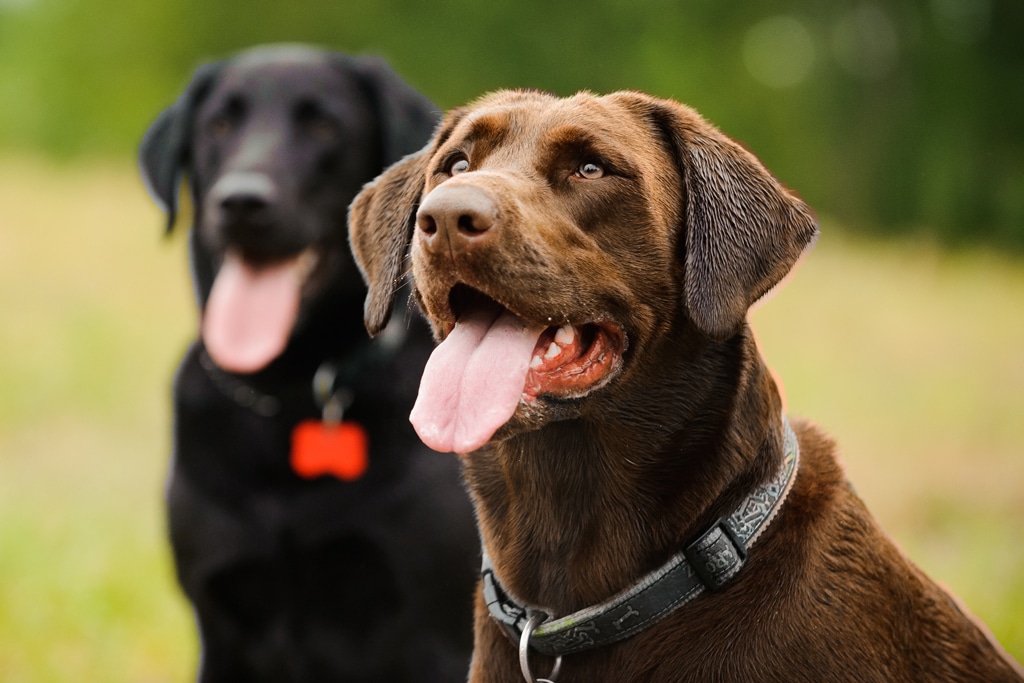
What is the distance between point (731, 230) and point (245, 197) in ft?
5.71

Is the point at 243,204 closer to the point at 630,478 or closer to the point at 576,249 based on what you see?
the point at 576,249

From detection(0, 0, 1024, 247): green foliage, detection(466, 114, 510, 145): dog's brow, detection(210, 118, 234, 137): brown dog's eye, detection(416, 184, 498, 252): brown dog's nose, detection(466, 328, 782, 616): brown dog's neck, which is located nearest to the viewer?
detection(416, 184, 498, 252): brown dog's nose

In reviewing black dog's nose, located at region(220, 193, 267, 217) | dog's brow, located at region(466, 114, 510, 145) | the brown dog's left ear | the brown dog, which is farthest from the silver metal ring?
black dog's nose, located at region(220, 193, 267, 217)

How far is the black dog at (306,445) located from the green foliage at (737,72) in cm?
970

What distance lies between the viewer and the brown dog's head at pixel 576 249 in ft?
7.25

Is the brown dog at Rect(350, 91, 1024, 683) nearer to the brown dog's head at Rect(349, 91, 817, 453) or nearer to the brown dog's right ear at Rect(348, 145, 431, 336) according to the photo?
the brown dog's head at Rect(349, 91, 817, 453)

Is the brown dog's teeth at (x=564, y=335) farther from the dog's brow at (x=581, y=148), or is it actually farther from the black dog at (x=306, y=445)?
the black dog at (x=306, y=445)

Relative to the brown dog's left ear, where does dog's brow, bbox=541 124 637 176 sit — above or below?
above

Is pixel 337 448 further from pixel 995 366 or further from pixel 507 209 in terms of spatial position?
pixel 995 366


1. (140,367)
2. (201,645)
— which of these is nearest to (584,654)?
(201,645)

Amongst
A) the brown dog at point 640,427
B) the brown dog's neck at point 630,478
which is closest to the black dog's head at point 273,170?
the brown dog at point 640,427

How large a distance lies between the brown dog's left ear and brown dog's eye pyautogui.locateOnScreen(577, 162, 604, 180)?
0.20m

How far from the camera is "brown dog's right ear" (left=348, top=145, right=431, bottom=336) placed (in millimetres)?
2727

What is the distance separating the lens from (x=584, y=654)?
237 centimetres
